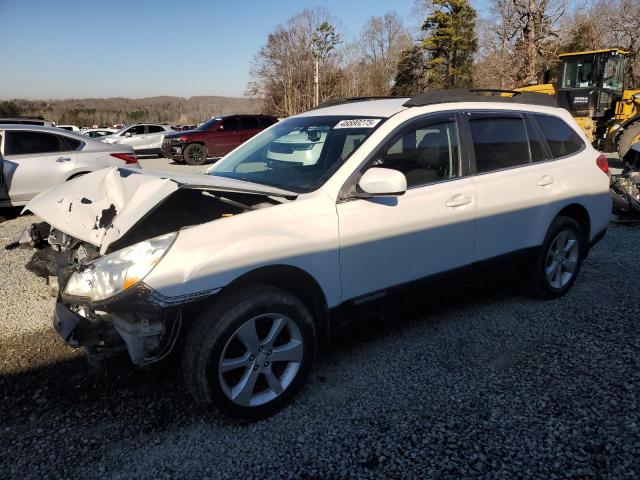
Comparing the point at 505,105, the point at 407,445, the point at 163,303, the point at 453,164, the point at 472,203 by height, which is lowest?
the point at 407,445

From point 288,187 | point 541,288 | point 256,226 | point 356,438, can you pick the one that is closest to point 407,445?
point 356,438

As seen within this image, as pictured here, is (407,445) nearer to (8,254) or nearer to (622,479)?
(622,479)

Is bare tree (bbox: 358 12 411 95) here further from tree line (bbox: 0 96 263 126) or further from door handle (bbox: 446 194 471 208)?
door handle (bbox: 446 194 471 208)

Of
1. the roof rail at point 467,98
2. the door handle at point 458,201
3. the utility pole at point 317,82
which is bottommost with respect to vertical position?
the door handle at point 458,201

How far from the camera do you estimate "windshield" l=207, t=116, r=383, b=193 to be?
305 centimetres

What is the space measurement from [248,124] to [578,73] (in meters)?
11.2

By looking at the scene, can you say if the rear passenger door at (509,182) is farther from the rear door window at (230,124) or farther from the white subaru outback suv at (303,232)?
the rear door window at (230,124)

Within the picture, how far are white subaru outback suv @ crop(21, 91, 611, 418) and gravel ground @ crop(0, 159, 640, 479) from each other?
0.28m

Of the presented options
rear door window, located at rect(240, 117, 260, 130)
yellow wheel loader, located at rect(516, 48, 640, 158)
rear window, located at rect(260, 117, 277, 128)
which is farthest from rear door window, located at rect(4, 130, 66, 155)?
yellow wheel loader, located at rect(516, 48, 640, 158)

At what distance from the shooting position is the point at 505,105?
3.85 m

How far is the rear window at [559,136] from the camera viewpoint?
4059mm

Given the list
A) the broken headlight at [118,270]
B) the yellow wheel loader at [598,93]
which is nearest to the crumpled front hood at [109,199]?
the broken headlight at [118,270]

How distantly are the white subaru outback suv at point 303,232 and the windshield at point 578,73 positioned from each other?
37.2 ft

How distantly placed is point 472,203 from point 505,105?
1033 millimetres
